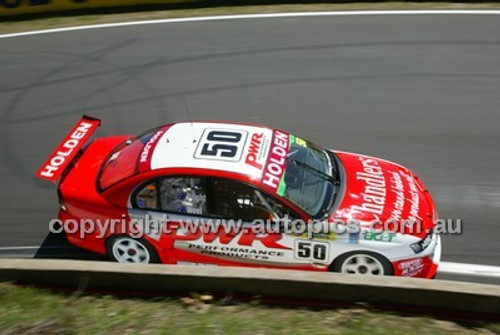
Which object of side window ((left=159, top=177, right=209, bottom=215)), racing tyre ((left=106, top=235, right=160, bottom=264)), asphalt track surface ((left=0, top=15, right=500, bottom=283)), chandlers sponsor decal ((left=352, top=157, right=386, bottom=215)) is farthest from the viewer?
asphalt track surface ((left=0, top=15, right=500, bottom=283))

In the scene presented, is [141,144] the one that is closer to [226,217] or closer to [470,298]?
[226,217]

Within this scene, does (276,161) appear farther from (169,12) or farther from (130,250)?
(169,12)

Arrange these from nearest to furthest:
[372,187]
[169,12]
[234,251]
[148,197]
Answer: [234,251]
[148,197]
[372,187]
[169,12]

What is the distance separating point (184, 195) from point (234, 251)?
0.76 metres

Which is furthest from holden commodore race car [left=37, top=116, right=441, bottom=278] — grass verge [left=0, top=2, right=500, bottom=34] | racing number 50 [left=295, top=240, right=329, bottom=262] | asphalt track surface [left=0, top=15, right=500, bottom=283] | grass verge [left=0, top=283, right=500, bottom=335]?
grass verge [left=0, top=2, right=500, bottom=34]

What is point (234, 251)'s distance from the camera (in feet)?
20.3

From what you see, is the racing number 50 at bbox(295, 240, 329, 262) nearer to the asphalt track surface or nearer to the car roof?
the car roof

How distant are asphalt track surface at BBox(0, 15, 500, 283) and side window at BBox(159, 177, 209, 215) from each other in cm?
197

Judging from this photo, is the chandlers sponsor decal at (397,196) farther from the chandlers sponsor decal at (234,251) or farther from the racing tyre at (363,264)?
the chandlers sponsor decal at (234,251)

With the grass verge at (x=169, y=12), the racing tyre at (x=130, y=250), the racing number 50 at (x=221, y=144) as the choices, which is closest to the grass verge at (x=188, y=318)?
the racing tyre at (x=130, y=250)

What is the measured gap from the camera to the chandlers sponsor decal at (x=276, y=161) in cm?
611

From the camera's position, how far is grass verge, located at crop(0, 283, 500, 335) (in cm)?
500

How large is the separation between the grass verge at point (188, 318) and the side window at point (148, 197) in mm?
1127

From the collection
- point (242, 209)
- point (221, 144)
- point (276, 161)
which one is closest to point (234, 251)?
point (242, 209)
